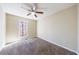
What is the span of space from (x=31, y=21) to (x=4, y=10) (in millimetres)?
546

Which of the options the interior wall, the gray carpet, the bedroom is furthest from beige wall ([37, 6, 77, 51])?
the interior wall

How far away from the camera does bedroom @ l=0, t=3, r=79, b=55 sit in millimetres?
1945

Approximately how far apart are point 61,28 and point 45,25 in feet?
1.05

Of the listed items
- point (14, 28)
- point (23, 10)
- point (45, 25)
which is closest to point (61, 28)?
point (45, 25)

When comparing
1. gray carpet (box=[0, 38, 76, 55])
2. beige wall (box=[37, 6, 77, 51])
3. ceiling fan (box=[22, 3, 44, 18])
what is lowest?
gray carpet (box=[0, 38, 76, 55])

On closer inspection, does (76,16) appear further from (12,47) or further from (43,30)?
(12,47)

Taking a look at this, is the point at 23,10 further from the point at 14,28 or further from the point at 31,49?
the point at 31,49

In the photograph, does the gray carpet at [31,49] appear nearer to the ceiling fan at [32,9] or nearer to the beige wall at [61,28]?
the beige wall at [61,28]

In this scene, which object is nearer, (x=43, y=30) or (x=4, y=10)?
(x=4, y=10)

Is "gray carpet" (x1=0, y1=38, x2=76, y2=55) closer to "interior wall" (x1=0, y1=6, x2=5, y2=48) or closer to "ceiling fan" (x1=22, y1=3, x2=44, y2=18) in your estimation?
"interior wall" (x1=0, y1=6, x2=5, y2=48)

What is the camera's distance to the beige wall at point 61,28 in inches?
76.5

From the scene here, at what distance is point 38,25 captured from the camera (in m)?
2.09

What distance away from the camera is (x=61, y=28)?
2021 millimetres
